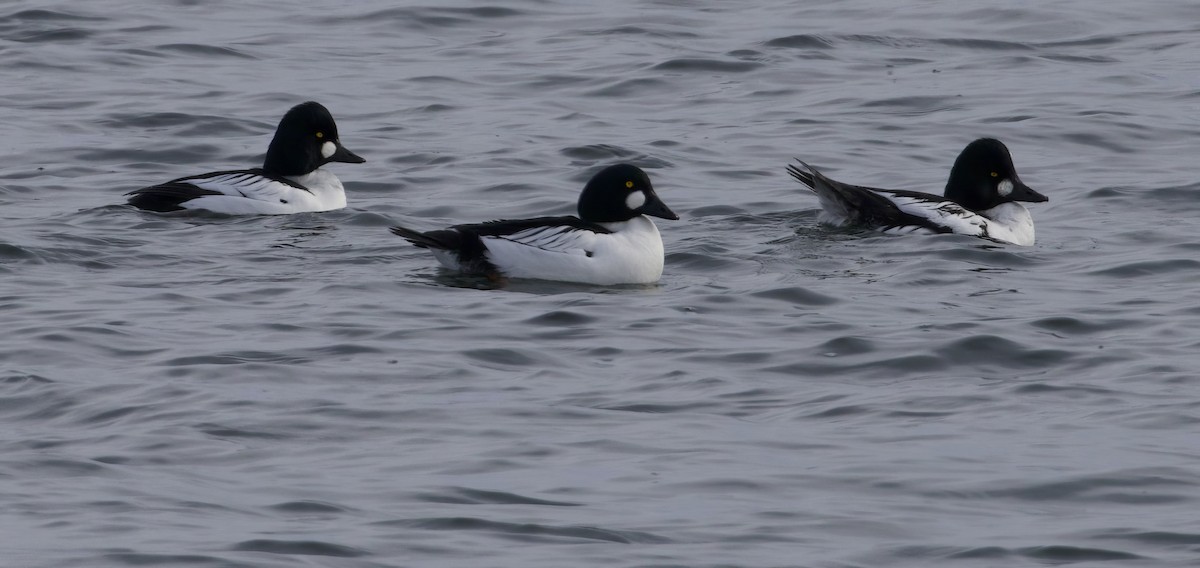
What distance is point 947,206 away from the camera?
1424cm

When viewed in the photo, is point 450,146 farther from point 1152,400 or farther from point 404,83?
point 1152,400

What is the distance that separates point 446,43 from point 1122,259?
1085 centimetres

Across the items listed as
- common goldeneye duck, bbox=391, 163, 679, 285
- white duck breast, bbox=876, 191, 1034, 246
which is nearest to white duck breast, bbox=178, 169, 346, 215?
common goldeneye duck, bbox=391, 163, 679, 285

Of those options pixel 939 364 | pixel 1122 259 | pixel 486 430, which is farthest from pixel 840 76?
pixel 486 430

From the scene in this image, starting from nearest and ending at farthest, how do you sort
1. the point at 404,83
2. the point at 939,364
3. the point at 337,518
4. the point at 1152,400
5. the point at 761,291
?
the point at 337,518
the point at 1152,400
the point at 939,364
the point at 761,291
the point at 404,83

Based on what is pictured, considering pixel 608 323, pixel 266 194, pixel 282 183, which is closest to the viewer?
pixel 608 323

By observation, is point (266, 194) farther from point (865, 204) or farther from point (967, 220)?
point (967, 220)

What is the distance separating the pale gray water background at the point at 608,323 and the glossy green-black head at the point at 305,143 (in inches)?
17.2

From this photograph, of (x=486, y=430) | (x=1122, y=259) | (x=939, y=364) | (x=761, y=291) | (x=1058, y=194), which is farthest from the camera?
(x=1058, y=194)

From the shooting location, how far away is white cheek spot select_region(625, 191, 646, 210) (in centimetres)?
1300

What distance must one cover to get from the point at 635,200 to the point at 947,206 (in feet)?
8.19

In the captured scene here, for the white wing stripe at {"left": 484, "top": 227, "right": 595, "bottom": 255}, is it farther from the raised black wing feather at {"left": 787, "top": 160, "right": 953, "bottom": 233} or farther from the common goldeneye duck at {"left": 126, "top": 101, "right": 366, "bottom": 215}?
the common goldeneye duck at {"left": 126, "top": 101, "right": 366, "bottom": 215}

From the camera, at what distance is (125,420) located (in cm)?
905

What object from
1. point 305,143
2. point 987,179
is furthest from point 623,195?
point 305,143
